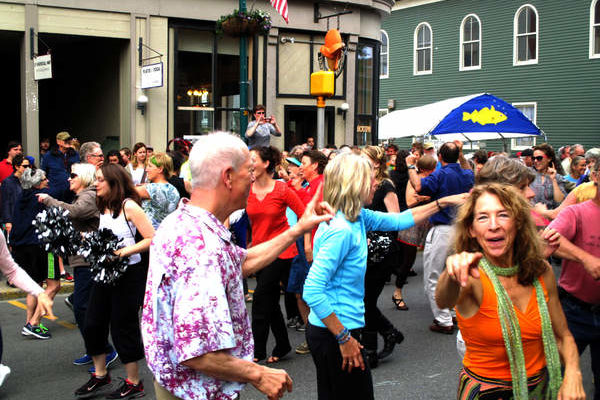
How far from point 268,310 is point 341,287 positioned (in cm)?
257

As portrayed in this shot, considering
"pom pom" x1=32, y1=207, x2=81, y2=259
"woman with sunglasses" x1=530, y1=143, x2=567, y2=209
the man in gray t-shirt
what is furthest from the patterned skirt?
the man in gray t-shirt

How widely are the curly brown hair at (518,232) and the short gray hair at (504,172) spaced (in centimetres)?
116

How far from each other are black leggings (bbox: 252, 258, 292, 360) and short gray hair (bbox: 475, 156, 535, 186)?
99.0 inches

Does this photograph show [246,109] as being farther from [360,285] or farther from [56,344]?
[360,285]

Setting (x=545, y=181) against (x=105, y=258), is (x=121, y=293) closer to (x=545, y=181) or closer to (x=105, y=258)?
(x=105, y=258)

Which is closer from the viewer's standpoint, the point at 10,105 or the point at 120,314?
the point at 120,314

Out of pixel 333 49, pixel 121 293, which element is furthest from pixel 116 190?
pixel 333 49

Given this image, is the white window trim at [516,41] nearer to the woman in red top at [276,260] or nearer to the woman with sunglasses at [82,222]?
the woman in red top at [276,260]

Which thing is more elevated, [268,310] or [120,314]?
[120,314]

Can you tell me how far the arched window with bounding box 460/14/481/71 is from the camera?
95.9 ft

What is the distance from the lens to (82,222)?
6.09 m

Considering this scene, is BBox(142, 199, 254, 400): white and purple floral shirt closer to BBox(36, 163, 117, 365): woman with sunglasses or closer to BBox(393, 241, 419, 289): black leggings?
BBox(36, 163, 117, 365): woman with sunglasses

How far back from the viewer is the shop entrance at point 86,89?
16.3 metres

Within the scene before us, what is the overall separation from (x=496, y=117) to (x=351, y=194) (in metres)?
11.8
